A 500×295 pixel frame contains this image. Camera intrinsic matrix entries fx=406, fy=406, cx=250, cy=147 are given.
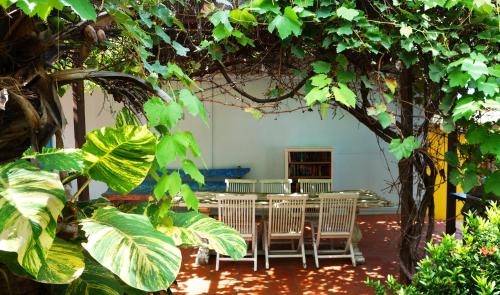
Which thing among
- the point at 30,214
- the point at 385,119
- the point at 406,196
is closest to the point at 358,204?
the point at 406,196

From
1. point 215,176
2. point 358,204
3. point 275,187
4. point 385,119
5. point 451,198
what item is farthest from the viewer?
point 215,176

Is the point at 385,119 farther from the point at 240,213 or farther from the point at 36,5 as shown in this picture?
the point at 240,213

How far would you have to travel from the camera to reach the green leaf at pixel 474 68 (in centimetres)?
194

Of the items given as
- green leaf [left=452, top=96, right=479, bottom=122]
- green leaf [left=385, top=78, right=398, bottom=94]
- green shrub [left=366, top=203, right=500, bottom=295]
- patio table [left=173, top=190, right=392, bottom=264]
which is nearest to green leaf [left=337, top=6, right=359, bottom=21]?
green leaf [left=385, top=78, right=398, bottom=94]

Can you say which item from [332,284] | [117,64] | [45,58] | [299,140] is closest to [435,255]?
[45,58]

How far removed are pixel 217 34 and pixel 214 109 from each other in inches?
235

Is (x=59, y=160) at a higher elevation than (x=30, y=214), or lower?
higher

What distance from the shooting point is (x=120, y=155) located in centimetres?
140

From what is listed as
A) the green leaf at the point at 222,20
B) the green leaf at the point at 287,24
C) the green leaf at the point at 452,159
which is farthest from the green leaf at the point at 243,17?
the green leaf at the point at 452,159

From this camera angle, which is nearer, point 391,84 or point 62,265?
point 62,265

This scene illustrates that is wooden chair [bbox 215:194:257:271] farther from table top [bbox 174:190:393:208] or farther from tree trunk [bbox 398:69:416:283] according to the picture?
tree trunk [bbox 398:69:416:283]

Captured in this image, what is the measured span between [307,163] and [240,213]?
3310mm

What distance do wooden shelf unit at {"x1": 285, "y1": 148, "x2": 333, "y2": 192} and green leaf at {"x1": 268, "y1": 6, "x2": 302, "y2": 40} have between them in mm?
5743

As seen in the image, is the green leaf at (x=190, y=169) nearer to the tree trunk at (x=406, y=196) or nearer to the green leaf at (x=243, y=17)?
the green leaf at (x=243, y=17)
